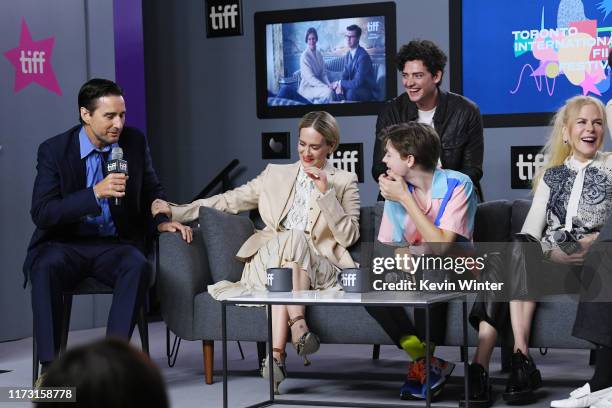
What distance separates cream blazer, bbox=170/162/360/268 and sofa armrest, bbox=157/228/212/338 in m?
0.20

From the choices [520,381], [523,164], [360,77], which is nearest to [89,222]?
[520,381]

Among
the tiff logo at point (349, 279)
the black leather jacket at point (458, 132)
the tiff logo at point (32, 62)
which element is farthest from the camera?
the tiff logo at point (32, 62)

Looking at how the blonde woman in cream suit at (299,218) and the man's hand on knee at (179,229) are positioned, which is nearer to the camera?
the blonde woman in cream suit at (299,218)

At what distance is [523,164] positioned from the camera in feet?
20.5

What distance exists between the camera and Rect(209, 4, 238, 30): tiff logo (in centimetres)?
691

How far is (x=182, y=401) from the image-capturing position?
3.88 meters

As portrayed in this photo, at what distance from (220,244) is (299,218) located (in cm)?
36

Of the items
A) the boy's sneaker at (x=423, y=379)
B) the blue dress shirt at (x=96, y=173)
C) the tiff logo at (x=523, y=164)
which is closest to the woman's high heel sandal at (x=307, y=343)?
the boy's sneaker at (x=423, y=379)

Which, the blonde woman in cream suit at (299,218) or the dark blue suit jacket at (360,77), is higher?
the dark blue suit jacket at (360,77)

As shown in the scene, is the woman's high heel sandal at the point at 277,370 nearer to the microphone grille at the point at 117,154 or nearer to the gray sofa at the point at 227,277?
the gray sofa at the point at 227,277

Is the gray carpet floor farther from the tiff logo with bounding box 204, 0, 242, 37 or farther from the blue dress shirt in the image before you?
the tiff logo with bounding box 204, 0, 242, 37

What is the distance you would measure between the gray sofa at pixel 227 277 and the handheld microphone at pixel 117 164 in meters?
0.44

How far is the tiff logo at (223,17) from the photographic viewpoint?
6914mm

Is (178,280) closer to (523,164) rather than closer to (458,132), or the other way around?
(458,132)
